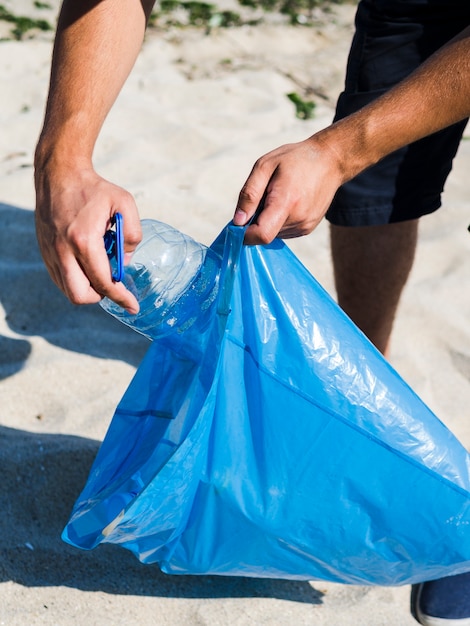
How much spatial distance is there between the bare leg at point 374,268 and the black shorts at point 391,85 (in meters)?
0.12

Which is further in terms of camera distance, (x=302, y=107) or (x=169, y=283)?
(x=302, y=107)

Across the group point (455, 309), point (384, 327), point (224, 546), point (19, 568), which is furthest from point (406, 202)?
point (19, 568)

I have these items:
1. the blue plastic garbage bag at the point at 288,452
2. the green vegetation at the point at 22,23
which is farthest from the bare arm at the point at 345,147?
the green vegetation at the point at 22,23

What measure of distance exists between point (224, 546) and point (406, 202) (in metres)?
0.93

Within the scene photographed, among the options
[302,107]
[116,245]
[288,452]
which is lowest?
[302,107]

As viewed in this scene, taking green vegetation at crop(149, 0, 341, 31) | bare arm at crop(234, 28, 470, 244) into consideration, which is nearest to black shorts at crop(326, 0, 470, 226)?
bare arm at crop(234, 28, 470, 244)

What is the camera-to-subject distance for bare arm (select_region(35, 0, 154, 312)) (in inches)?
43.2

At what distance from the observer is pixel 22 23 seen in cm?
393

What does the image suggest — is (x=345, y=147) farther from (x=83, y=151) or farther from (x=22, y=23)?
(x=22, y=23)

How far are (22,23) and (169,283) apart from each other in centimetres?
304

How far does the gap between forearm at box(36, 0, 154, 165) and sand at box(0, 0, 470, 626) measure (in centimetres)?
71

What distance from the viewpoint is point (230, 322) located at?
1265 millimetres

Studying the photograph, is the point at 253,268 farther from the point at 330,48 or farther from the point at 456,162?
the point at 330,48

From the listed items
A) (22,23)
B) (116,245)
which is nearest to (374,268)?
(116,245)
